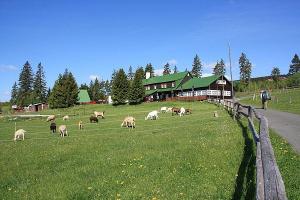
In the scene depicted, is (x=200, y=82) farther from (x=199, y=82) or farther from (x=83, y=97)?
(x=83, y=97)

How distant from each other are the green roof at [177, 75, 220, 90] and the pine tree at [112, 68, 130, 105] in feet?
54.9

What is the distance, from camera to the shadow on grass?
1038cm

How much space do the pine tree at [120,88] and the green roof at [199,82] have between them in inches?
659

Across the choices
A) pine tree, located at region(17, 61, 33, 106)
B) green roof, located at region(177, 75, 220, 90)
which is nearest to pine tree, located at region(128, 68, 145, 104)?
green roof, located at region(177, 75, 220, 90)

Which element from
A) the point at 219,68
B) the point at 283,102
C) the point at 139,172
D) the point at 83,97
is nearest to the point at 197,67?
the point at 219,68

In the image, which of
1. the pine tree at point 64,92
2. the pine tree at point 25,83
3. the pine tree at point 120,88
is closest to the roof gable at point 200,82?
the pine tree at point 120,88

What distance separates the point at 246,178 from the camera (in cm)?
1183

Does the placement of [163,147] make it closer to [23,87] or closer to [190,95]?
[190,95]

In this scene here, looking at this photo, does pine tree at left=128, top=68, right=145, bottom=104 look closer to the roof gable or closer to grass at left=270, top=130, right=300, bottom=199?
the roof gable

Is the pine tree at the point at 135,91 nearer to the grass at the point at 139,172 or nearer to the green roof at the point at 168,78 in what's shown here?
the green roof at the point at 168,78

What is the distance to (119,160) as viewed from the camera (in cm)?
1627

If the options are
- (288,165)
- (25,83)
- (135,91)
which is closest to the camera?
(288,165)

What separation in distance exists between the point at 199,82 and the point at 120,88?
2239cm

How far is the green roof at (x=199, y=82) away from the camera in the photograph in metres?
105
